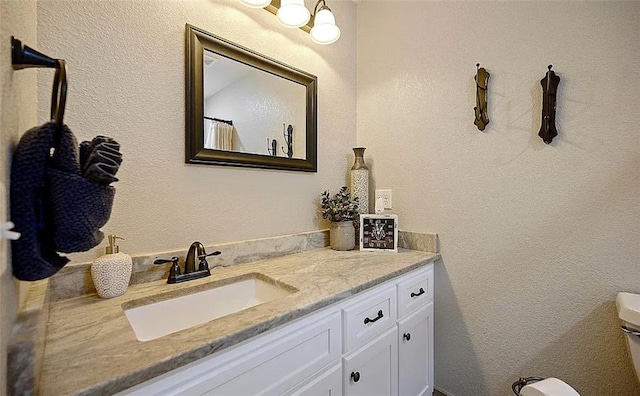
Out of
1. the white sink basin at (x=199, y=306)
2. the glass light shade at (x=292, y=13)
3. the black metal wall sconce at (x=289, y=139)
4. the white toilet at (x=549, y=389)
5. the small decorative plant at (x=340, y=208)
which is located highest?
the glass light shade at (x=292, y=13)

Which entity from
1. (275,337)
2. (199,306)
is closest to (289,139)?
(199,306)

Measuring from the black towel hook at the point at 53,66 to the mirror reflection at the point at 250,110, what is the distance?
72cm

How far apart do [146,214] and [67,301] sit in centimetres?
35

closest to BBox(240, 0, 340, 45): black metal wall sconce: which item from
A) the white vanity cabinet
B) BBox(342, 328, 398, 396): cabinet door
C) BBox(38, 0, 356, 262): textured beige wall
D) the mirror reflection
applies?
BBox(38, 0, 356, 262): textured beige wall

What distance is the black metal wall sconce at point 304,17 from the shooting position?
136 cm

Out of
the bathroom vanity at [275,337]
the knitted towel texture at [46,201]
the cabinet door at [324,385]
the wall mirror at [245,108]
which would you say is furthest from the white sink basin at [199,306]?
the wall mirror at [245,108]

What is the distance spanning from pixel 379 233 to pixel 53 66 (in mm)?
1511

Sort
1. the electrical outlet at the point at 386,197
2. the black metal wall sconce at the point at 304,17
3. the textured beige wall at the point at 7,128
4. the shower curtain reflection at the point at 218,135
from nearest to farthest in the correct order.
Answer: the textured beige wall at the point at 7,128, the shower curtain reflection at the point at 218,135, the black metal wall sconce at the point at 304,17, the electrical outlet at the point at 386,197

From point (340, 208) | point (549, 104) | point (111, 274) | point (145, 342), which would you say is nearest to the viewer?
point (145, 342)

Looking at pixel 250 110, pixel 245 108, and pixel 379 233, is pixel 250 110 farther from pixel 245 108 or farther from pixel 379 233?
pixel 379 233

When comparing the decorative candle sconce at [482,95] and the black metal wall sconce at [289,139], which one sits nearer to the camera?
the decorative candle sconce at [482,95]

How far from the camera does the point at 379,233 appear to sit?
170 centimetres

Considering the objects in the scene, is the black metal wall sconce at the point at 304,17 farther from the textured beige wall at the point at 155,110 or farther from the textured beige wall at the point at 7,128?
the textured beige wall at the point at 7,128

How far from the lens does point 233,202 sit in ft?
4.41
